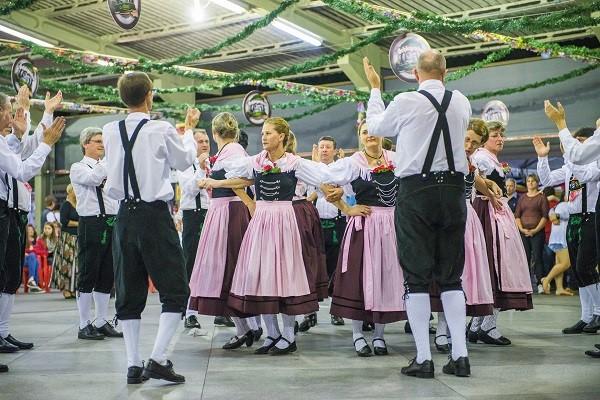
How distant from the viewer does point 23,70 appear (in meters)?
9.12

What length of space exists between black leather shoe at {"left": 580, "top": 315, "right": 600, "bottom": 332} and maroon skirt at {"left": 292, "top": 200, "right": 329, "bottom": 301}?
1865 mm

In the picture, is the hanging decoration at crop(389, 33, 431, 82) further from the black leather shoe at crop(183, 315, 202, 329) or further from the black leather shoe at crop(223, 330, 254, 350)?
the black leather shoe at crop(223, 330, 254, 350)

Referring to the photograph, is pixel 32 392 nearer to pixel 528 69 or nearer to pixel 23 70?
pixel 23 70

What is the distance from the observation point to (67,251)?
30.0 feet

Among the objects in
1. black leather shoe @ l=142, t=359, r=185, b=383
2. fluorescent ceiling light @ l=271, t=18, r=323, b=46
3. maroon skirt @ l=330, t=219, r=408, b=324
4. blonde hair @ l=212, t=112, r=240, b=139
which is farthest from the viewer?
fluorescent ceiling light @ l=271, t=18, r=323, b=46

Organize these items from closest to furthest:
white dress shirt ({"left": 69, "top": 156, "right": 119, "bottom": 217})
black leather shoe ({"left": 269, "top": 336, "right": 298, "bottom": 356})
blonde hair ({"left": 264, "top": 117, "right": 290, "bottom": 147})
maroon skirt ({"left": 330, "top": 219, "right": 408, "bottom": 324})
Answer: maroon skirt ({"left": 330, "top": 219, "right": 408, "bottom": 324}), black leather shoe ({"left": 269, "top": 336, "right": 298, "bottom": 356}), blonde hair ({"left": 264, "top": 117, "right": 290, "bottom": 147}), white dress shirt ({"left": 69, "top": 156, "right": 119, "bottom": 217})

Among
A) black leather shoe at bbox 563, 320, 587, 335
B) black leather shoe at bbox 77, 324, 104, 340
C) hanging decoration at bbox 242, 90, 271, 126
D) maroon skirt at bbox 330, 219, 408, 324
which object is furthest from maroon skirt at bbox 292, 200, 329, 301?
hanging decoration at bbox 242, 90, 271, 126

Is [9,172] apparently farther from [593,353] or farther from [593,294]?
[593,294]

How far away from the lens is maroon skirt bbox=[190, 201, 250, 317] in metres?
4.63

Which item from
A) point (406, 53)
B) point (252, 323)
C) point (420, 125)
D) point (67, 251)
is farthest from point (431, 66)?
point (67, 251)

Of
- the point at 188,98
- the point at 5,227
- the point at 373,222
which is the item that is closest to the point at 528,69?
the point at 188,98

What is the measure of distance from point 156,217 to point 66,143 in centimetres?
1582

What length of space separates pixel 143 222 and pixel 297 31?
9.60m

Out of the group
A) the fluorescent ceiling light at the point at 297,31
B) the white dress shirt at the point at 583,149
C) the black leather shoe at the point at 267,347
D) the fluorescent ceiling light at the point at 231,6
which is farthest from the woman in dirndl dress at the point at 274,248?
the fluorescent ceiling light at the point at 297,31
